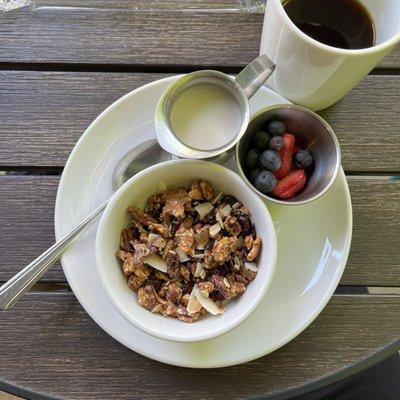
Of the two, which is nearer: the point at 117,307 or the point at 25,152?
the point at 117,307

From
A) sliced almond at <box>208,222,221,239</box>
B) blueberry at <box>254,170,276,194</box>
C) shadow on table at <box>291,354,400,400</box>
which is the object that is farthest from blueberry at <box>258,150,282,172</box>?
shadow on table at <box>291,354,400,400</box>

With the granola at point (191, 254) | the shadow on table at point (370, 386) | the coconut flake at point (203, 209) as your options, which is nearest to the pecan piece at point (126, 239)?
the granola at point (191, 254)

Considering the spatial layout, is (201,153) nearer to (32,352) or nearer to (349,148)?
(349,148)

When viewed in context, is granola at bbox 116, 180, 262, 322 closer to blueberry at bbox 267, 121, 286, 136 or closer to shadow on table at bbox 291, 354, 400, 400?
blueberry at bbox 267, 121, 286, 136

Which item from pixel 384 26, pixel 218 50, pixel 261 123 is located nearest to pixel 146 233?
pixel 261 123

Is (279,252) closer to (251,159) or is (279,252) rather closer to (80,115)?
(251,159)

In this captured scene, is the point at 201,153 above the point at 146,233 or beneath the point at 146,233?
above
